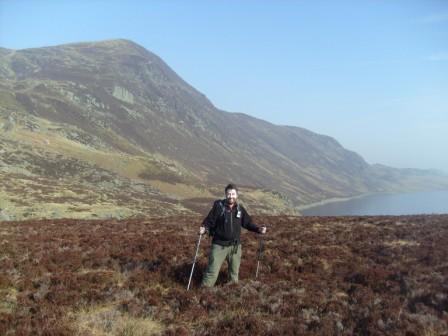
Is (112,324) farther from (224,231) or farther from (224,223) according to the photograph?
(224,223)

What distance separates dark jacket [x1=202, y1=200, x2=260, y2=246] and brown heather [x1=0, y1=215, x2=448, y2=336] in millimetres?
1391

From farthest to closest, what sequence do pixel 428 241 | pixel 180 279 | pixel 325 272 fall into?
1. pixel 428 241
2. pixel 325 272
3. pixel 180 279

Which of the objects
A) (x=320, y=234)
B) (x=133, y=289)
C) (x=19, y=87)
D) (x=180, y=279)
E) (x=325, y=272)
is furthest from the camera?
(x=19, y=87)

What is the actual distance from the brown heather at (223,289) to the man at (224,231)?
0.57m

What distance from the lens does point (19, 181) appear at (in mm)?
63688

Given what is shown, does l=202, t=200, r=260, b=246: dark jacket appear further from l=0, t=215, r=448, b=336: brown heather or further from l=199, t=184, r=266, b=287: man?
l=0, t=215, r=448, b=336: brown heather

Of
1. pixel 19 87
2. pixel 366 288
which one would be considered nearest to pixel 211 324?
pixel 366 288

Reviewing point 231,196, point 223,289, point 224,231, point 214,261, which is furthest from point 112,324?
point 231,196

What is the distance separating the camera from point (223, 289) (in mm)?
11484

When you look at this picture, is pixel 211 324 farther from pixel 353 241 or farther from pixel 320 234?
pixel 320 234

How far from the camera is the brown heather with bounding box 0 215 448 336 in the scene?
29.4ft

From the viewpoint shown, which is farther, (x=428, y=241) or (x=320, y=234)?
(x=320, y=234)

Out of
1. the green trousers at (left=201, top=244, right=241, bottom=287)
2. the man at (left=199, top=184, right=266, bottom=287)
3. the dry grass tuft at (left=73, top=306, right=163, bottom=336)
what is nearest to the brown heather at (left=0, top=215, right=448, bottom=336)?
the dry grass tuft at (left=73, top=306, right=163, bottom=336)

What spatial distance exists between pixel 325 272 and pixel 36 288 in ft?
30.3
